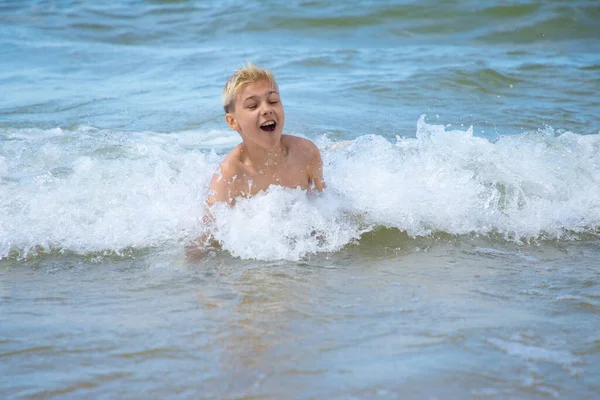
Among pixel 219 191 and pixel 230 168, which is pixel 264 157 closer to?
pixel 230 168

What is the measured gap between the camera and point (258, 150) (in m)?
4.64

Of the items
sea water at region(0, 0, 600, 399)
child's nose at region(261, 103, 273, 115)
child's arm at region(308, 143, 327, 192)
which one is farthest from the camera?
child's arm at region(308, 143, 327, 192)

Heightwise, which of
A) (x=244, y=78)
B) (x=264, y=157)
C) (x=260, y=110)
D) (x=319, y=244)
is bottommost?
(x=319, y=244)

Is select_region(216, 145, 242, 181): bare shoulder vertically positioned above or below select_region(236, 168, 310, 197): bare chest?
above

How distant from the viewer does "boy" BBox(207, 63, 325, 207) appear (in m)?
4.37

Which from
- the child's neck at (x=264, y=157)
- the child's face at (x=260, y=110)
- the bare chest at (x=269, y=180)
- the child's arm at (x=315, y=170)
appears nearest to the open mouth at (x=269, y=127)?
the child's face at (x=260, y=110)

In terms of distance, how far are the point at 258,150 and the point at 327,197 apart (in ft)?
1.85

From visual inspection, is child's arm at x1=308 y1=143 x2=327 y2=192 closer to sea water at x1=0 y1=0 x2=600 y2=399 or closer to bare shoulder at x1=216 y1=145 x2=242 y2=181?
sea water at x1=0 y1=0 x2=600 y2=399

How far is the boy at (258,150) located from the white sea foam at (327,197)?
12 cm

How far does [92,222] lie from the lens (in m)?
4.65

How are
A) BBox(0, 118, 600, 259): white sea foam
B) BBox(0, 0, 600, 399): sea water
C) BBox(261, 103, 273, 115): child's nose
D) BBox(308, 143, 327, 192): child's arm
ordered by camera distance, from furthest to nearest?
BBox(308, 143, 327, 192): child's arm, BBox(261, 103, 273, 115): child's nose, BBox(0, 118, 600, 259): white sea foam, BBox(0, 0, 600, 399): sea water

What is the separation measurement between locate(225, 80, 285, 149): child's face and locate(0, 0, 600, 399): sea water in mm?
434

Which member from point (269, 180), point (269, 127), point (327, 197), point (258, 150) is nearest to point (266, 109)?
point (269, 127)

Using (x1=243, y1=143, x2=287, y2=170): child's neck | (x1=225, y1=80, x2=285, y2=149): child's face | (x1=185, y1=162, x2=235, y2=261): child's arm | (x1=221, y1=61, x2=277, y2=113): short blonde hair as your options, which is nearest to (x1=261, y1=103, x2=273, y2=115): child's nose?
(x1=225, y1=80, x2=285, y2=149): child's face
